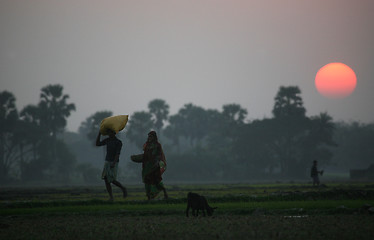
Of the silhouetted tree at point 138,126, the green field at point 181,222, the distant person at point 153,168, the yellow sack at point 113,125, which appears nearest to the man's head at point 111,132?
the yellow sack at point 113,125

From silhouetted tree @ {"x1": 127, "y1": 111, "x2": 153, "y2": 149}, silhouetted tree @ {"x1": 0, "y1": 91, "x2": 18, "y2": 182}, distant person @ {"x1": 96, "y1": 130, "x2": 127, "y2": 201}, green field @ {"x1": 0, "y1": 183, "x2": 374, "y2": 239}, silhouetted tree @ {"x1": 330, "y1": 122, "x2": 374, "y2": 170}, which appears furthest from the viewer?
silhouetted tree @ {"x1": 330, "y1": 122, "x2": 374, "y2": 170}

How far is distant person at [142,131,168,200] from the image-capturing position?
15.5m

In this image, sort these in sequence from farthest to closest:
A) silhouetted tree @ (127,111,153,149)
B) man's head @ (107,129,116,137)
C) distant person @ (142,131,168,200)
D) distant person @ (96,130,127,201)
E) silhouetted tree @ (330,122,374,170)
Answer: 1. silhouetted tree @ (330,122,374,170)
2. silhouetted tree @ (127,111,153,149)
3. man's head @ (107,129,116,137)
4. distant person @ (142,131,168,200)
5. distant person @ (96,130,127,201)

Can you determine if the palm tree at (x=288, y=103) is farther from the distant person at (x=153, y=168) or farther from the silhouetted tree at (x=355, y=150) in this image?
the distant person at (x=153, y=168)

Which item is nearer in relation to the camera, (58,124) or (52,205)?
(52,205)

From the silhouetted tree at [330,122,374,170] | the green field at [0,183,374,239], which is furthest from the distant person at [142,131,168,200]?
the silhouetted tree at [330,122,374,170]

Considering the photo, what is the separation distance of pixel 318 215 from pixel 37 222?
20.4ft

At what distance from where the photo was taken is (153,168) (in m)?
15.4

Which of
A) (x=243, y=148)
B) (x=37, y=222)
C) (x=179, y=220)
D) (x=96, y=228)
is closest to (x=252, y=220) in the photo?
(x=179, y=220)

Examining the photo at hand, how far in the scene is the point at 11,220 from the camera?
11414mm

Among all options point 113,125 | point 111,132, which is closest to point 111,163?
point 111,132

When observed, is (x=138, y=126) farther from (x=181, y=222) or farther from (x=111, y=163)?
(x=181, y=222)

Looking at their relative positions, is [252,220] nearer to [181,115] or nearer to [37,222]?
[37,222]

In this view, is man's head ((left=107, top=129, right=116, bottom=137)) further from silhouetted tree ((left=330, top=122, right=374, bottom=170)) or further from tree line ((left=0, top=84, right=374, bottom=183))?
silhouetted tree ((left=330, top=122, right=374, bottom=170))
